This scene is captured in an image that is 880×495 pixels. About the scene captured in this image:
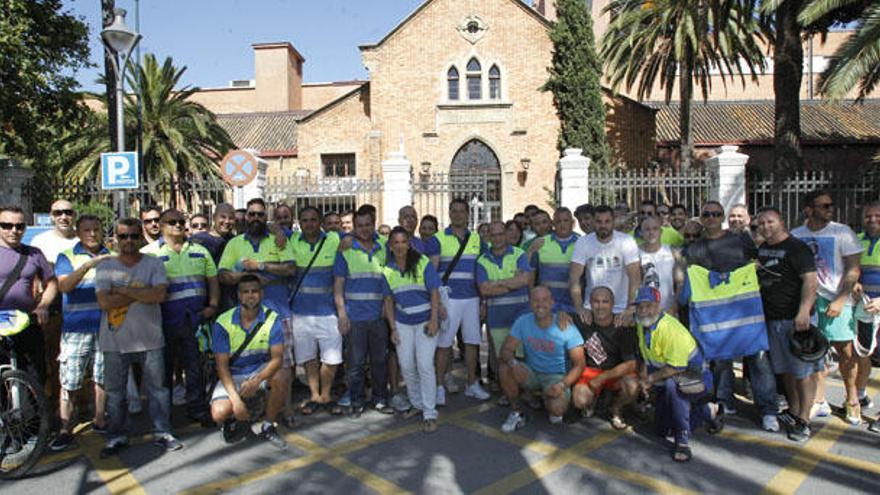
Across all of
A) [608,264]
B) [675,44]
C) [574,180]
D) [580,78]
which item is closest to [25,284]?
[608,264]

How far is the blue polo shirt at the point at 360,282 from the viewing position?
5.27 metres

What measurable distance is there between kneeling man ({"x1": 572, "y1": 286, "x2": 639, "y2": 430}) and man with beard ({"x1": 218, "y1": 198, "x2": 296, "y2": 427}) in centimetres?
258

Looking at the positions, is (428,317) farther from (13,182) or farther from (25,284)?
(13,182)

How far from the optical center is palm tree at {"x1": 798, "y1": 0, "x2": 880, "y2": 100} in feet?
30.4

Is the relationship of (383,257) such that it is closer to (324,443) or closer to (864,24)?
(324,443)

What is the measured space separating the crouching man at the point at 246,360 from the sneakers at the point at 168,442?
1.16ft

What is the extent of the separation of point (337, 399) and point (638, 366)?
114 inches

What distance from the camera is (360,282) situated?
5273 millimetres

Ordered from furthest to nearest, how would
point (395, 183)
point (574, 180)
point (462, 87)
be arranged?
point (462, 87), point (395, 183), point (574, 180)

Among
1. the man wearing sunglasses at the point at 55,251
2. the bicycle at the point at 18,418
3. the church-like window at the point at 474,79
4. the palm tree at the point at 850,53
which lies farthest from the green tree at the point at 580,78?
the bicycle at the point at 18,418

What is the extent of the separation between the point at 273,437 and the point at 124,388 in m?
1.21

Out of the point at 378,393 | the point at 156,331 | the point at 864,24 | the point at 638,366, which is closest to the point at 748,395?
the point at 638,366

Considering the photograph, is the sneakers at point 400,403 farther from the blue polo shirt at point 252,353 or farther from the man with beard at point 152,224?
the man with beard at point 152,224

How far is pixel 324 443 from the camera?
4.74 metres
